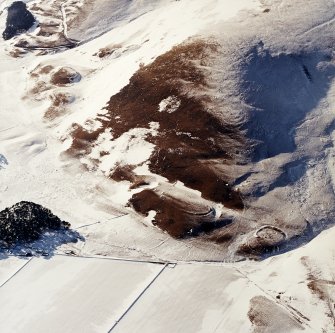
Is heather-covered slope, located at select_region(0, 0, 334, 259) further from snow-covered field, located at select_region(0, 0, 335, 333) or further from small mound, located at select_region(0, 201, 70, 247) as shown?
small mound, located at select_region(0, 201, 70, 247)

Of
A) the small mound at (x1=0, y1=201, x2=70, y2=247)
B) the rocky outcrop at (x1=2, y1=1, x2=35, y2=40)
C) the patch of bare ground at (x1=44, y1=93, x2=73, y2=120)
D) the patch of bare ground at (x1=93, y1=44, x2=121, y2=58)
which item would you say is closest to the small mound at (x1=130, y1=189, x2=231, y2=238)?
the small mound at (x1=0, y1=201, x2=70, y2=247)

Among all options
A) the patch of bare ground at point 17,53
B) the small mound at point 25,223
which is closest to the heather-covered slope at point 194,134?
the small mound at point 25,223

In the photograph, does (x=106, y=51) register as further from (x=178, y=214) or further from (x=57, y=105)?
(x=178, y=214)

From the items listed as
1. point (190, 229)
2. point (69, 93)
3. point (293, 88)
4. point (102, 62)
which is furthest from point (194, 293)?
point (102, 62)

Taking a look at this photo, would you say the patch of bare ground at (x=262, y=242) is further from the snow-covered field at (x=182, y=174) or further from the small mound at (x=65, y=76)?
the small mound at (x=65, y=76)


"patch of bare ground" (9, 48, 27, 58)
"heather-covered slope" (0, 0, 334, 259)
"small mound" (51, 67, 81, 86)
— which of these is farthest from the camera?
"patch of bare ground" (9, 48, 27, 58)

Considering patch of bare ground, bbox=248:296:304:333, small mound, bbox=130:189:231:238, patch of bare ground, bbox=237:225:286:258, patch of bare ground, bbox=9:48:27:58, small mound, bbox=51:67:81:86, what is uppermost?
patch of bare ground, bbox=9:48:27:58
